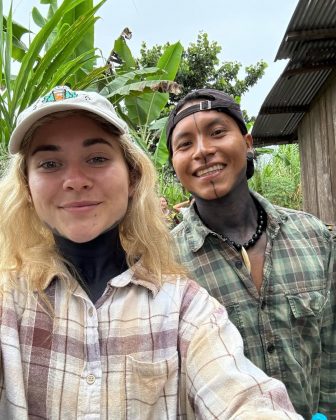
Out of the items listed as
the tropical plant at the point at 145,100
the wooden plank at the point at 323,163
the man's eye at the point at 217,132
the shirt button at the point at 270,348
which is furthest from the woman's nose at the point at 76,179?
the tropical plant at the point at 145,100

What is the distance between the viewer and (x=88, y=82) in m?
3.86

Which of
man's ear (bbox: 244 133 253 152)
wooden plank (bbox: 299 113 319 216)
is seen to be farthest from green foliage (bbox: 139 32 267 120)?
man's ear (bbox: 244 133 253 152)

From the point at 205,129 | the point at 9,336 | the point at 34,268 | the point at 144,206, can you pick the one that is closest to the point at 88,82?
the point at 205,129

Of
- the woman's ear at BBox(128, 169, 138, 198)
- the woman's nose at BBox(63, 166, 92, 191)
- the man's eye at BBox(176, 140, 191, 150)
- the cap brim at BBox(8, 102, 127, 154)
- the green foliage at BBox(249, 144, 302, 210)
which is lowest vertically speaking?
the woman's nose at BBox(63, 166, 92, 191)

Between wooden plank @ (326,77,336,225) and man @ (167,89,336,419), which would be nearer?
man @ (167,89,336,419)

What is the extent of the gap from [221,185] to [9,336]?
3.61 ft

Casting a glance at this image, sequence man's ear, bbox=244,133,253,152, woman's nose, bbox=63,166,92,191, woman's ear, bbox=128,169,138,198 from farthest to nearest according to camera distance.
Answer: man's ear, bbox=244,133,253,152, woman's ear, bbox=128,169,138,198, woman's nose, bbox=63,166,92,191

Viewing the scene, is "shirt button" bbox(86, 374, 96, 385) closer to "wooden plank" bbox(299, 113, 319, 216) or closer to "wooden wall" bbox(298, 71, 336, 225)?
"wooden wall" bbox(298, 71, 336, 225)

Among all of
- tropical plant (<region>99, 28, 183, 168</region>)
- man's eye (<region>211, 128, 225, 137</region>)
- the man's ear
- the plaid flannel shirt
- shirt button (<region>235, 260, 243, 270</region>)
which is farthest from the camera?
tropical plant (<region>99, 28, 183, 168</region>)

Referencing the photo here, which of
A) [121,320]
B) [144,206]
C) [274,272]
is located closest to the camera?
[121,320]

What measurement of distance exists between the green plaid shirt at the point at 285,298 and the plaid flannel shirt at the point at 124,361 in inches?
20.1

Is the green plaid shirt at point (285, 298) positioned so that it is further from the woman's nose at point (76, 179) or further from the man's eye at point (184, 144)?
the woman's nose at point (76, 179)

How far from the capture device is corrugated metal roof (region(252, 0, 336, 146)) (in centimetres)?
312

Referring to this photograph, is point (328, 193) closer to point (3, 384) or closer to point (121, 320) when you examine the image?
point (121, 320)
